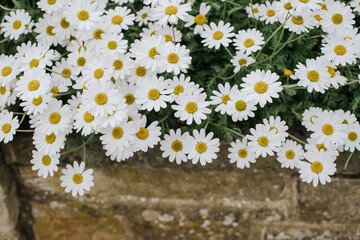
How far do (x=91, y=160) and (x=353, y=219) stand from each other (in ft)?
4.85

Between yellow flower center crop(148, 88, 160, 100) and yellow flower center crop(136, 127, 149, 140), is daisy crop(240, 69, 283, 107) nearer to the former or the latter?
yellow flower center crop(148, 88, 160, 100)

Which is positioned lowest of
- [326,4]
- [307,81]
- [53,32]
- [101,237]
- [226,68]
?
[101,237]

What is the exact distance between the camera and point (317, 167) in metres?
1.59

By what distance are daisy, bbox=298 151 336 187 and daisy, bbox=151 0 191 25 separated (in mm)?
843

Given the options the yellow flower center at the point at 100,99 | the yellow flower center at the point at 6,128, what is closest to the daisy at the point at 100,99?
the yellow flower center at the point at 100,99

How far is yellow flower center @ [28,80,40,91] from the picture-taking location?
1.64 meters

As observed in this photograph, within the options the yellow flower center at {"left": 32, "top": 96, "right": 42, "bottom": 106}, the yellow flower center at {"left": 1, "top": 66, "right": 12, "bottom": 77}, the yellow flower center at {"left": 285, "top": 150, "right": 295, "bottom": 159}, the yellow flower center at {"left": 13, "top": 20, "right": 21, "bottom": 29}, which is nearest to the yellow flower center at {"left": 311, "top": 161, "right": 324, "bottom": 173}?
the yellow flower center at {"left": 285, "top": 150, "right": 295, "bottom": 159}

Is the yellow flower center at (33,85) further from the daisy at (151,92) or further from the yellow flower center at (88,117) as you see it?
the daisy at (151,92)

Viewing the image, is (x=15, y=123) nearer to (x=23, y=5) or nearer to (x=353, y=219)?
(x=23, y=5)

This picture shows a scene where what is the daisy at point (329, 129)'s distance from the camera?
5.13 feet

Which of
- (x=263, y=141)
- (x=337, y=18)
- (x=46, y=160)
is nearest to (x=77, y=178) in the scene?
(x=46, y=160)

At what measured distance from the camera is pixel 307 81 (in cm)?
158

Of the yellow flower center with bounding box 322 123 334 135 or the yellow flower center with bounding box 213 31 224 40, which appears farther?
the yellow flower center with bounding box 213 31 224 40

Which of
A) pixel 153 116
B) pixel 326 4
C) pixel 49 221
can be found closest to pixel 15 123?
pixel 153 116
